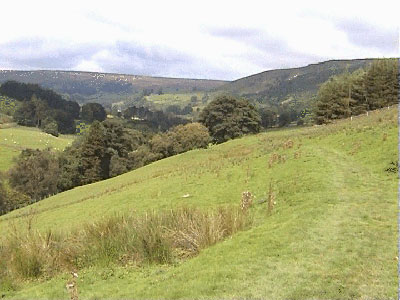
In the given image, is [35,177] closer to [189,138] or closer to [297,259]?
[189,138]

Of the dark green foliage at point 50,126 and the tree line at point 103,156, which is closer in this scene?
the tree line at point 103,156

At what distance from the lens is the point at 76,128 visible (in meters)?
176

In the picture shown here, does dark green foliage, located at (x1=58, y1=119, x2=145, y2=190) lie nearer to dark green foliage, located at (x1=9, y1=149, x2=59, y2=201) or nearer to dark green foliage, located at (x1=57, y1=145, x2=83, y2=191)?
dark green foliage, located at (x1=57, y1=145, x2=83, y2=191)

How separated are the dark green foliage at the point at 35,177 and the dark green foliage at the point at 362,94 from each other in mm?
53768

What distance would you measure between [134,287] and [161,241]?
1917mm

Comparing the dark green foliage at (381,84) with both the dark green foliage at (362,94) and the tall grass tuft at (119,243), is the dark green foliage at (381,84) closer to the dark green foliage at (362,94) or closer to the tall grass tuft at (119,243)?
the dark green foliage at (362,94)

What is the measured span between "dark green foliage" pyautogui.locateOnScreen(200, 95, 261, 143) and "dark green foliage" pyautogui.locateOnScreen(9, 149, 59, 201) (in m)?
35.2

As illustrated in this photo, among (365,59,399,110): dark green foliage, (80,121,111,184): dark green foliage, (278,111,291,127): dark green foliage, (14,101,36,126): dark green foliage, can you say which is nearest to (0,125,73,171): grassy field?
(14,101,36,126): dark green foliage

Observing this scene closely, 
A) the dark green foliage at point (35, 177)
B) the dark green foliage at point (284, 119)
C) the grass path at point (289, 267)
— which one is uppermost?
the dark green foliage at point (284, 119)

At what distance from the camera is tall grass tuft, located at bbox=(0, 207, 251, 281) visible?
29.6ft

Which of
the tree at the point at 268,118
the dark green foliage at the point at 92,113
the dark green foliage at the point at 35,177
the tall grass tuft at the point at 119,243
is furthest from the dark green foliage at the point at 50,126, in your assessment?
the tall grass tuft at the point at 119,243

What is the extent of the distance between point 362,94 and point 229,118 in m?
27.6

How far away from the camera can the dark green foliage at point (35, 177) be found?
7119 centimetres

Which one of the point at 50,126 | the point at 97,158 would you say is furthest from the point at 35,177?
the point at 50,126
